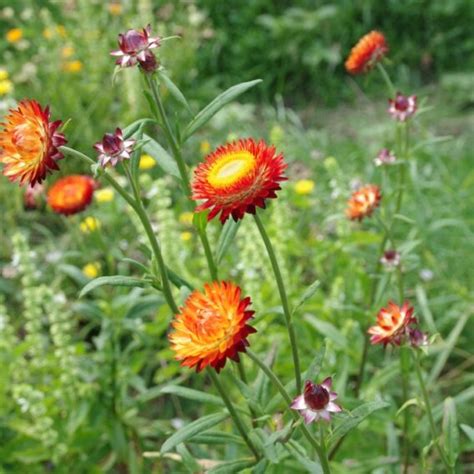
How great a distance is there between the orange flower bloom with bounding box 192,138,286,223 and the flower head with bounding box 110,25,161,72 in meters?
0.20

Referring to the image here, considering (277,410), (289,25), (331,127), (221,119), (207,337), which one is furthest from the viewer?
(289,25)

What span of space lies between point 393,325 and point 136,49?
0.64 metres

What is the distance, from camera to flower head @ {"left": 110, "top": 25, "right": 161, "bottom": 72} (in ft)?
4.28

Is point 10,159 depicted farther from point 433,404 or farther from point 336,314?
point 433,404

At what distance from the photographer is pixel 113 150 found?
126 centimetres

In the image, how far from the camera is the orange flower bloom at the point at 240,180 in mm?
1156

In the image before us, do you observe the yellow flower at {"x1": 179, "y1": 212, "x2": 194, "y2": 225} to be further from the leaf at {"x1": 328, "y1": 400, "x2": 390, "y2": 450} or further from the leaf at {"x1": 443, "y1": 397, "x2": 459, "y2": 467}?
the leaf at {"x1": 328, "y1": 400, "x2": 390, "y2": 450}

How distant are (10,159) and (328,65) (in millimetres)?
3859

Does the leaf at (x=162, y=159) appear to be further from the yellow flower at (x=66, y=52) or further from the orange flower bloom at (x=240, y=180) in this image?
the yellow flower at (x=66, y=52)

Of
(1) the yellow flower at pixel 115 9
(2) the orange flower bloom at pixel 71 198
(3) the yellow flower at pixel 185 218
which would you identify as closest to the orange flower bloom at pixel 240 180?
(2) the orange flower bloom at pixel 71 198

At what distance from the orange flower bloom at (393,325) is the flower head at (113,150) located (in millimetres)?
545

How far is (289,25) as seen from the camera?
4.88 metres

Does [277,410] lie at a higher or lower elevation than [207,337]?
higher

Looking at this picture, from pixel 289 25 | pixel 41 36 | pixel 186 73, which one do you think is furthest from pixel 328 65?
pixel 41 36
